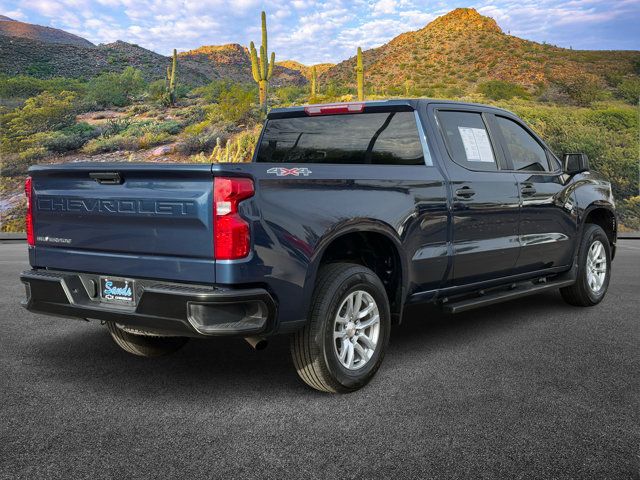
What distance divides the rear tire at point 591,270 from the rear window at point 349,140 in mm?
2891

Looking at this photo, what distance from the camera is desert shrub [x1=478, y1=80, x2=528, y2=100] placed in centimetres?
5044

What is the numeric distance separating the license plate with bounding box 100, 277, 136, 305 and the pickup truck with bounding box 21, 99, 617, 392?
0.01 m

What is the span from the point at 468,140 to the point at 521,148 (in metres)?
0.98

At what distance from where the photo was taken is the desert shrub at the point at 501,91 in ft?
165

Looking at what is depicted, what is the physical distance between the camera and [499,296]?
6008 mm

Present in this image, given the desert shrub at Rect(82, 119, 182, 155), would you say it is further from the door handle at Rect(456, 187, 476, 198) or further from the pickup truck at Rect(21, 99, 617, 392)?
the door handle at Rect(456, 187, 476, 198)

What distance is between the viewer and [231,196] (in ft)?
12.6

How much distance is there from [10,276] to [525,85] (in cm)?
5316

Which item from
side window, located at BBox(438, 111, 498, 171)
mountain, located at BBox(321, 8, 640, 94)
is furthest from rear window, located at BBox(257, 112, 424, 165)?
mountain, located at BBox(321, 8, 640, 94)

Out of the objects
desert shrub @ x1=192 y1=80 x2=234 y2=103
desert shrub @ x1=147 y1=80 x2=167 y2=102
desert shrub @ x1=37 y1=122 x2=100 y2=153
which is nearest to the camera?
desert shrub @ x1=37 y1=122 x2=100 y2=153

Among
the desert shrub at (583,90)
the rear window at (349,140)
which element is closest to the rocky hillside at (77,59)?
the desert shrub at (583,90)

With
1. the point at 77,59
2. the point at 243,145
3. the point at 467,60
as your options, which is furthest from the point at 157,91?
the point at 467,60

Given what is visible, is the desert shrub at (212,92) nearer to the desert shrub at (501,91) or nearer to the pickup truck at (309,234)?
the desert shrub at (501,91)

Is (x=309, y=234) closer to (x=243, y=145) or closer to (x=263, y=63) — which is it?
(x=243, y=145)
